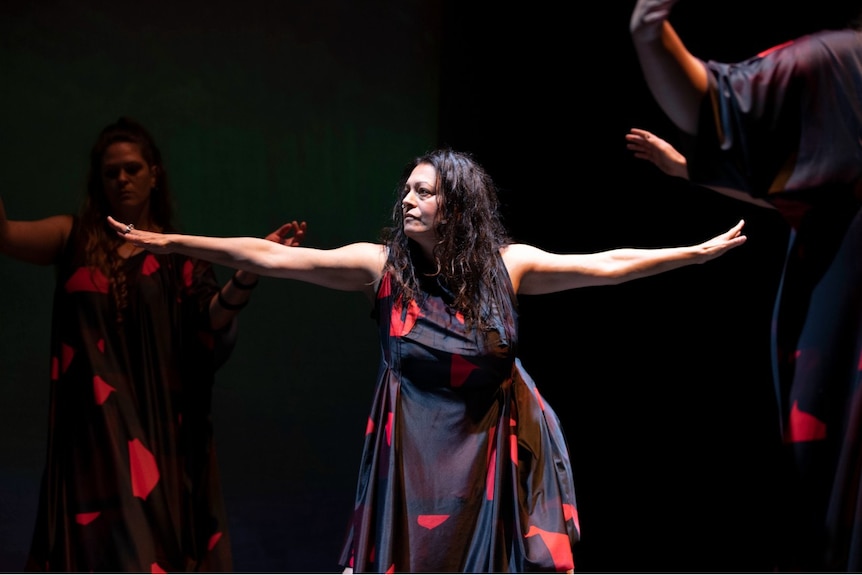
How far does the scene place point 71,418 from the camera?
3.52 metres

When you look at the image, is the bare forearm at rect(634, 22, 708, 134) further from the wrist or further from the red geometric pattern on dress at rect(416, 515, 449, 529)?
the wrist

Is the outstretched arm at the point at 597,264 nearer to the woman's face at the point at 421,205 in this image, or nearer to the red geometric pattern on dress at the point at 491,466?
the woman's face at the point at 421,205

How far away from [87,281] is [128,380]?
34 centimetres

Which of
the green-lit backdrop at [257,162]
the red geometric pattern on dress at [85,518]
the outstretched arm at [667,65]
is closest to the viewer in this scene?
the outstretched arm at [667,65]

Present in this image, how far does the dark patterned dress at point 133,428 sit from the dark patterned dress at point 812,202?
1.88 meters

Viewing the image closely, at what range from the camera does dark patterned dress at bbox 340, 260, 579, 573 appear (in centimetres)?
296

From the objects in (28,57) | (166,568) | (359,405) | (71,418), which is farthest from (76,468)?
(28,57)

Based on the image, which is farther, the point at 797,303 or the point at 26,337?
the point at 26,337

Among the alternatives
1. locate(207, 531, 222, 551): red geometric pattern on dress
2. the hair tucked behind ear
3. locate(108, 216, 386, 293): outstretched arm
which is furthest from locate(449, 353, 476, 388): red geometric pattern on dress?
locate(207, 531, 222, 551): red geometric pattern on dress

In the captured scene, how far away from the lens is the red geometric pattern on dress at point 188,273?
3.70 meters

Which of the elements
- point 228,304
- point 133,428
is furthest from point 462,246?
point 133,428

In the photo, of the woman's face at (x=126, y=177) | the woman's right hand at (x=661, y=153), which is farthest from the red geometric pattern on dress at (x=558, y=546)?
the woman's face at (x=126, y=177)

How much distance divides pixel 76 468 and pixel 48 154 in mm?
1105

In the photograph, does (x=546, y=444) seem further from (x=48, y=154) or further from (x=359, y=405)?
(x=48, y=154)
